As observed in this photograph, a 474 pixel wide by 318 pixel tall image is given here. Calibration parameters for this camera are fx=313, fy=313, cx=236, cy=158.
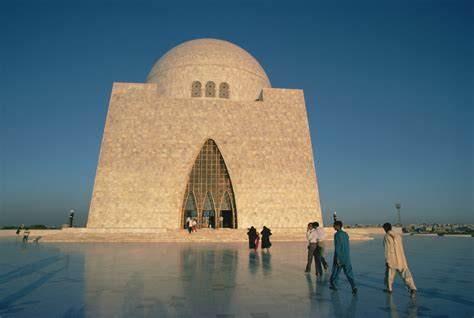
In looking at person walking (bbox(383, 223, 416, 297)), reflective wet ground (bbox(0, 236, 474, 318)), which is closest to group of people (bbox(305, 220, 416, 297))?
person walking (bbox(383, 223, 416, 297))

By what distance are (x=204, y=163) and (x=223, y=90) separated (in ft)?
A: 19.7

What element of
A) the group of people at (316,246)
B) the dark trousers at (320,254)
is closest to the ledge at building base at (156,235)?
the group of people at (316,246)

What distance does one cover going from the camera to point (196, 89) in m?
21.6

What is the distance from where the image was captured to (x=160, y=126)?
1884 centimetres

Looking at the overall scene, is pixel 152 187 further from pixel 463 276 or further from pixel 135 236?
pixel 463 276

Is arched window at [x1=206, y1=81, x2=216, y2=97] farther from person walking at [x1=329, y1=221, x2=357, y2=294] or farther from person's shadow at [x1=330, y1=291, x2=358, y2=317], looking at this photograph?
person's shadow at [x1=330, y1=291, x2=358, y2=317]

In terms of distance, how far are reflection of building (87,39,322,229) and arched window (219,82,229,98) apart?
1518 millimetres

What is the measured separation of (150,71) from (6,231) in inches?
593

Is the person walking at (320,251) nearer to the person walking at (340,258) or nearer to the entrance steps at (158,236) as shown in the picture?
the person walking at (340,258)

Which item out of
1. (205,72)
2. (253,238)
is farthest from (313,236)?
(205,72)

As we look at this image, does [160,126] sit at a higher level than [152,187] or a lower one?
higher

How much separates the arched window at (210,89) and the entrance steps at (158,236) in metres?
10.0

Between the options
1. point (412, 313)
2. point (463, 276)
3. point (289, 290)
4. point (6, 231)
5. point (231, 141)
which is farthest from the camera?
point (6, 231)

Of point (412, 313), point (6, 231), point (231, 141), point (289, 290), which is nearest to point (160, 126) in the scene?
point (231, 141)
